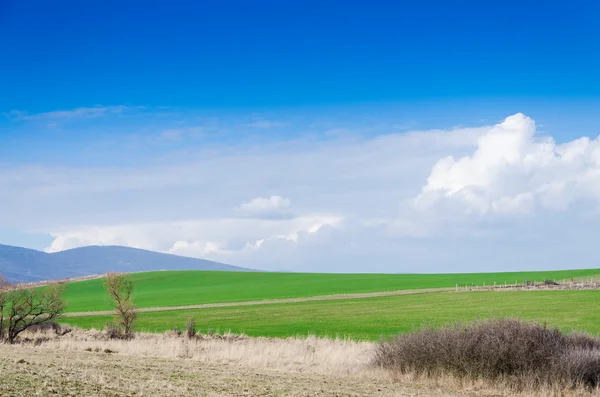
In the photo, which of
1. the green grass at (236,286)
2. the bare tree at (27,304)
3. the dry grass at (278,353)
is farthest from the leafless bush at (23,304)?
the green grass at (236,286)

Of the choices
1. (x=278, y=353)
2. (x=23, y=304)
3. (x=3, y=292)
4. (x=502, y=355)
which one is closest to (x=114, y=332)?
(x=23, y=304)

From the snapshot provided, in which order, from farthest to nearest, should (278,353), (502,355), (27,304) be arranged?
(27,304)
(278,353)
(502,355)

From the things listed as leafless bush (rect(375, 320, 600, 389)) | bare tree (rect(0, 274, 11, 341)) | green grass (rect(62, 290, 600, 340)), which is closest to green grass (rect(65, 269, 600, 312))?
green grass (rect(62, 290, 600, 340))

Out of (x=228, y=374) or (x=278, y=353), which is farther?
(x=278, y=353)

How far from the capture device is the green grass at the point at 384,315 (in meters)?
49.1

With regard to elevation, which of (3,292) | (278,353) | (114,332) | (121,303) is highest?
(3,292)

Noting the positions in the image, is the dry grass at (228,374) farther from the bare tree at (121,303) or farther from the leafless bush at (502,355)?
the bare tree at (121,303)

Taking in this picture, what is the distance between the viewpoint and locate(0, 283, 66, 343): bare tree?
41938 millimetres

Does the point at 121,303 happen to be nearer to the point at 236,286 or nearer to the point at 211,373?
the point at 211,373

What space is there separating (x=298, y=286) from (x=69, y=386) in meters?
107

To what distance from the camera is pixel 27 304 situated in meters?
42.4

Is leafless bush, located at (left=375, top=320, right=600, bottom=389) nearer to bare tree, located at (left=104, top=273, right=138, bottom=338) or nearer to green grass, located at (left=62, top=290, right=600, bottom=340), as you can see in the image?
green grass, located at (left=62, top=290, right=600, bottom=340)

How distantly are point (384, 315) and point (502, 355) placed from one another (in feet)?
125

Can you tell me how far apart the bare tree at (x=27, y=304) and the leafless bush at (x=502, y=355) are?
86.6ft
